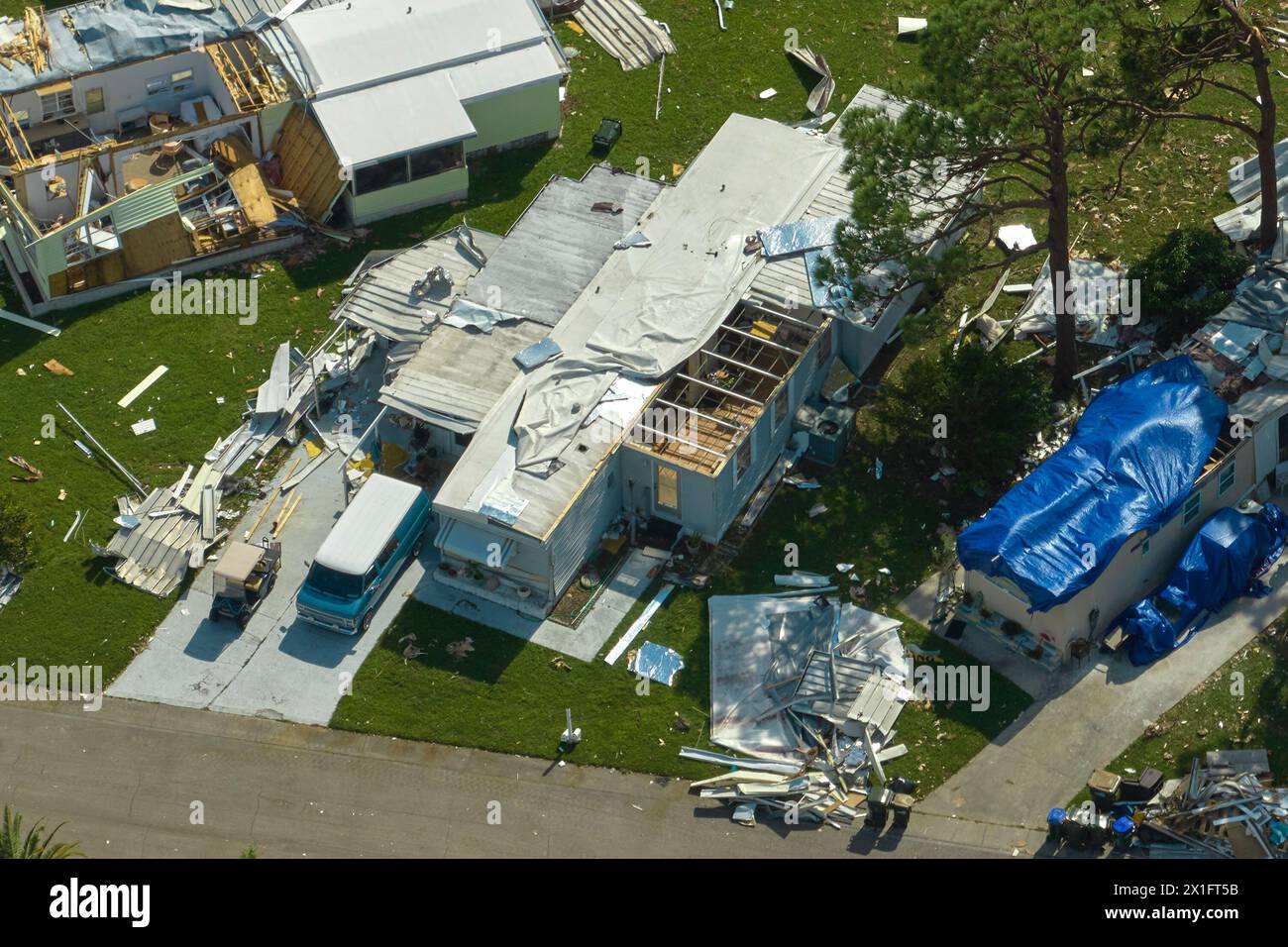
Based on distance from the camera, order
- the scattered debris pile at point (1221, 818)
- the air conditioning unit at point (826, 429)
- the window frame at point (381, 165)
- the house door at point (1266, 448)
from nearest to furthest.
Result: the scattered debris pile at point (1221, 818) → the house door at point (1266, 448) → the air conditioning unit at point (826, 429) → the window frame at point (381, 165)

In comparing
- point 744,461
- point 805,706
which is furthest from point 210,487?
point 805,706

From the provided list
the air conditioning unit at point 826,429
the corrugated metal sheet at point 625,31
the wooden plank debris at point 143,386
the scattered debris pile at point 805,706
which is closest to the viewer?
the scattered debris pile at point 805,706

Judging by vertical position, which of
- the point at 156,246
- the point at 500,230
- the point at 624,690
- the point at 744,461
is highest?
→ the point at 500,230

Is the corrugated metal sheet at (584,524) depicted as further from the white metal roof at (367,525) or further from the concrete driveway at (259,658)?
the white metal roof at (367,525)

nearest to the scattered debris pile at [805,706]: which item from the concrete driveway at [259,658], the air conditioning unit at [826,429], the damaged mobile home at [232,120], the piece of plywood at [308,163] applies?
the air conditioning unit at [826,429]

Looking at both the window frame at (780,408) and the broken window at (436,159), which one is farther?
the broken window at (436,159)

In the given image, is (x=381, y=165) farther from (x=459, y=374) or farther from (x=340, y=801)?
(x=340, y=801)
